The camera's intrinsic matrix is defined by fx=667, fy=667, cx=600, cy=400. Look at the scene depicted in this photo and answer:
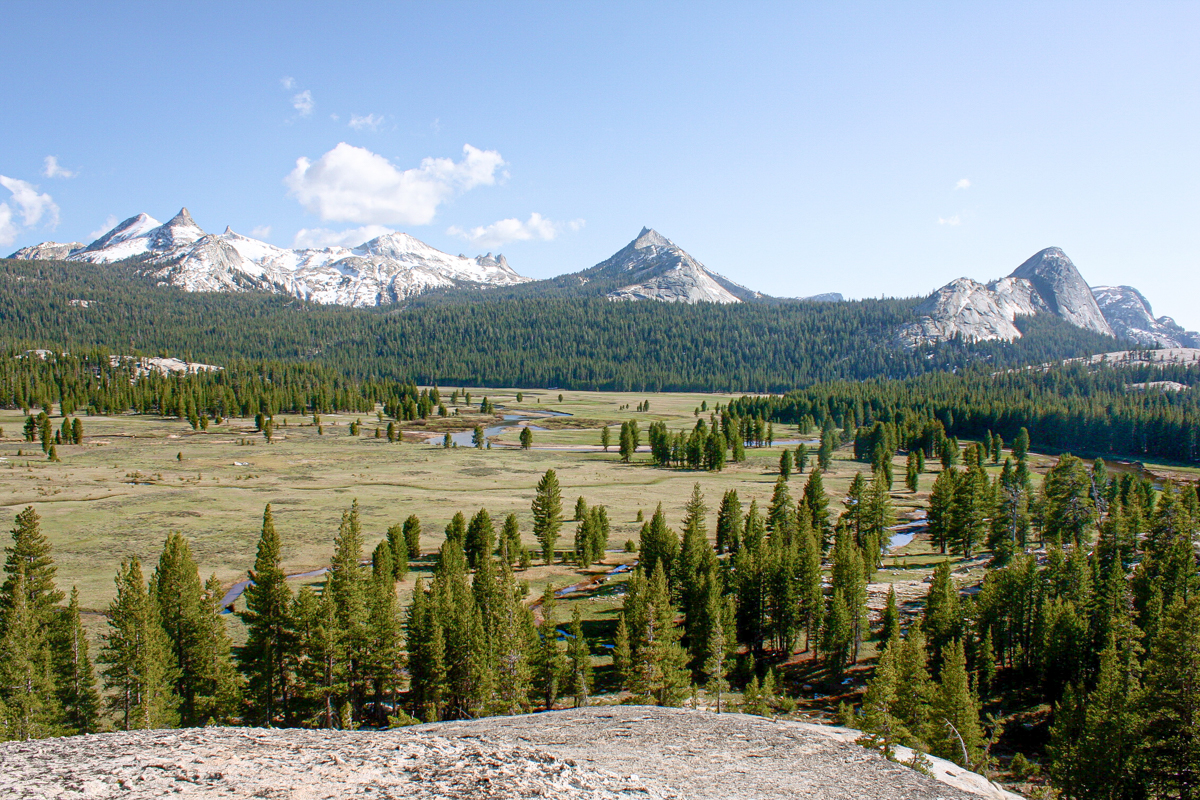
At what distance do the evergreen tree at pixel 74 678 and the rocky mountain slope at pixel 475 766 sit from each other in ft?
60.7

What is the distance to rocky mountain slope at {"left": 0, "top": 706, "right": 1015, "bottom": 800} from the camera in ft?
48.7

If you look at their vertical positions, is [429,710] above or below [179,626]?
below

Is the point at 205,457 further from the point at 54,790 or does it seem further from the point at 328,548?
the point at 54,790

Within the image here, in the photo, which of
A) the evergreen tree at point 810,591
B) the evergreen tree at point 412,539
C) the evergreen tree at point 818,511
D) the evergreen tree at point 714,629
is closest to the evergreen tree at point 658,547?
the evergreen tree at point 714,629

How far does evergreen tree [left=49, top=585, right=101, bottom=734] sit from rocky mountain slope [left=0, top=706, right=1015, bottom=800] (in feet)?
60.7

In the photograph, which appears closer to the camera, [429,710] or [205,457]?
[429,710]

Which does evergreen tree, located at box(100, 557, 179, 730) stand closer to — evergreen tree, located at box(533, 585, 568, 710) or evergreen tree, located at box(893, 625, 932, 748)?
evergreen tree, located at box(533, 585, 568, 710)

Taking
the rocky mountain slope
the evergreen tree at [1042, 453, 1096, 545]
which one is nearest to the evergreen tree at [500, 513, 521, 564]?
the rocky mountain slope

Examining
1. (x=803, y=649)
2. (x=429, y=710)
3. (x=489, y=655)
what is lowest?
(x=803, y=649)

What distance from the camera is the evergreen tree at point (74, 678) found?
3172 centimetres

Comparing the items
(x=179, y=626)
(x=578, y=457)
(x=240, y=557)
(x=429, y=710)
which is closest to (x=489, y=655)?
(x=429, y=710)

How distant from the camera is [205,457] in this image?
127 m

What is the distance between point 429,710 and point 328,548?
134 feet

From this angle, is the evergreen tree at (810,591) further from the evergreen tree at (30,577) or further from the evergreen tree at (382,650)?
the evergreen tree at (30,577)
